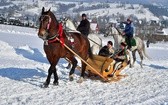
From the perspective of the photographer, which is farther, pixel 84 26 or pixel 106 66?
pixel 84 26

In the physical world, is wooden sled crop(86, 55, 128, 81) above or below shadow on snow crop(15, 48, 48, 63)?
above

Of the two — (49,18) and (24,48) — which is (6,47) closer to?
(24,48)

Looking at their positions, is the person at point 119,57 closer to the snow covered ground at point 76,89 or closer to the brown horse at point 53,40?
the snow covered ground at point 76,89

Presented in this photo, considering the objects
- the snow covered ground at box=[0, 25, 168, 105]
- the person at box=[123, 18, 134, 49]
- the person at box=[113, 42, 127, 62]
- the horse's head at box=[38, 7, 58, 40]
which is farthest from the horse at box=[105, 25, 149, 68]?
the horse's head at box=[38, 7, 58, 40]

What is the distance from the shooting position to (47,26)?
11.4 metres

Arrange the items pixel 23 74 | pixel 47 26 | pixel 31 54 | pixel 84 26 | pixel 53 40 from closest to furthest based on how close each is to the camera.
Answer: pixel 47 26
pixel 53 40
pixel 23 74
pixel 84 26
pixel 31 54

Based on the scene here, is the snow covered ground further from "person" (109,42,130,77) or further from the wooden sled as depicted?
"person" (109,42,130,77)

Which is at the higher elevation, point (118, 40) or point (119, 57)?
point (119, 57)

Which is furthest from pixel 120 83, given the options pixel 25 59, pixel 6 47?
pixel 6 47

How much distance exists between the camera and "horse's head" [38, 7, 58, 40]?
1125cm

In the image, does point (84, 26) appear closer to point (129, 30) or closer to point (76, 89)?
point (129, 30)

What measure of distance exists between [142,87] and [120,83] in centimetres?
99

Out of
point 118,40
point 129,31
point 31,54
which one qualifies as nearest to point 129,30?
point 129,31

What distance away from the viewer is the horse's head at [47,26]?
11.2 meters
